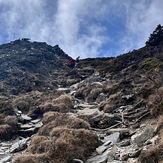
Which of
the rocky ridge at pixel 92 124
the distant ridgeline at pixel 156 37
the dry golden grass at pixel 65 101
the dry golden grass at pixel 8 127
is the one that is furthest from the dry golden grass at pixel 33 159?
the distant ridgeline at pixel 156 37

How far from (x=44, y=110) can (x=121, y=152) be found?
12.8 m

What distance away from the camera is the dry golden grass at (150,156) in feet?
30.4

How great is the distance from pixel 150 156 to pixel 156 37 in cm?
4057

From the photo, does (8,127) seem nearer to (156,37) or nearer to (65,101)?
(65,101)

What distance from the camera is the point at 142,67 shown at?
3369 cm

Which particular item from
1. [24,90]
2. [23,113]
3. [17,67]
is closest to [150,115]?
[23,113]

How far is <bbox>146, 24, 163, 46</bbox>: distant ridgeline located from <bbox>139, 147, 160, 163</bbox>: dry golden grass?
3849 cm

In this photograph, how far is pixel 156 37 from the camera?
4747 centimetres

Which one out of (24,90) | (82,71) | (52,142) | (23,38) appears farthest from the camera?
(23,38)

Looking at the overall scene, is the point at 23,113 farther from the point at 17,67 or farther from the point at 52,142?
the point at 17,67

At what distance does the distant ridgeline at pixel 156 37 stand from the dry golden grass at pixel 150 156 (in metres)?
38.5

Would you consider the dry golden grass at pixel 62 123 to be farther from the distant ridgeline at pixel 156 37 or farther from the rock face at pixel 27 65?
the distant ridgeline at pixel 156 37

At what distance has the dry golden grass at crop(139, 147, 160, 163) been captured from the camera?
9.27 meters

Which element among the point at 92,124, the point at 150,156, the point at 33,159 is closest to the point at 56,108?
the point at 92,124
